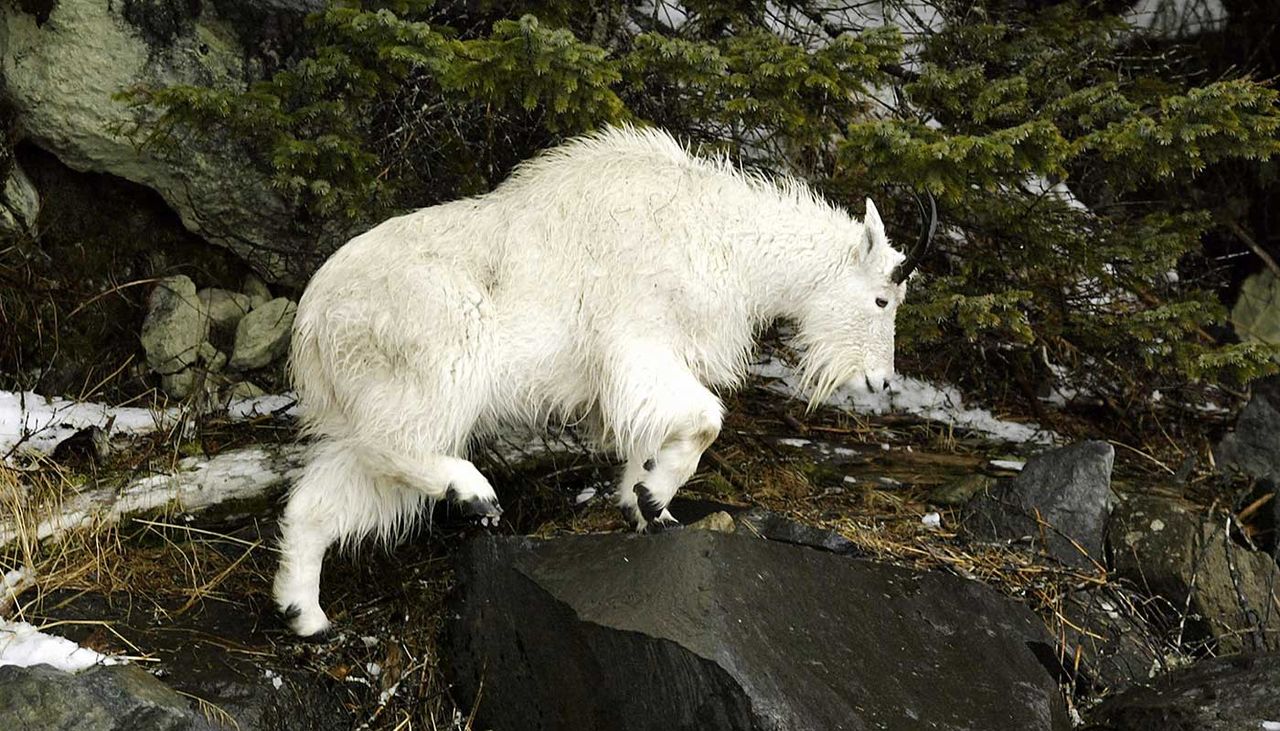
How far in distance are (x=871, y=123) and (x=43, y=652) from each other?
454 centimetres

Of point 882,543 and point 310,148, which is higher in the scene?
point 310,148

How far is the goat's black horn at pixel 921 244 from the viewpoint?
5598 millimetres

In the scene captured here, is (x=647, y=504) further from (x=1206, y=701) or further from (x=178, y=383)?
(x=178, y=383)

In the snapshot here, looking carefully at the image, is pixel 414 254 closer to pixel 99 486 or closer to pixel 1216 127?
pixel 99 486

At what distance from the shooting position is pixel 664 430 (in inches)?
207

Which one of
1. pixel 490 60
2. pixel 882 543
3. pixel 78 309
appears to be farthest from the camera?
pixel 78 309

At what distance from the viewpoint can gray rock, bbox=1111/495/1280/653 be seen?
20.4 feet

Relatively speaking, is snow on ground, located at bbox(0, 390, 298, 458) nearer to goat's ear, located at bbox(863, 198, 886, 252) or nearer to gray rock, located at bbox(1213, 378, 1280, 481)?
goat's ear, located at bbox(863, 198, 886, 252)

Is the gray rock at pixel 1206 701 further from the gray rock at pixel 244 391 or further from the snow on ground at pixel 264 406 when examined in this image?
the gray rock at pixel 244 391

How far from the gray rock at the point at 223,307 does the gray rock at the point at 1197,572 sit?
534 centimetres

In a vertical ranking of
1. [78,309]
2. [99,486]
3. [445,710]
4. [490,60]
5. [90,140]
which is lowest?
[445,710]

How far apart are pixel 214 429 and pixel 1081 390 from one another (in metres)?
5.98

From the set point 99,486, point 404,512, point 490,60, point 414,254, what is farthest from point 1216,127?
point 99,486

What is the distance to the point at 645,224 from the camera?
18.4ft
